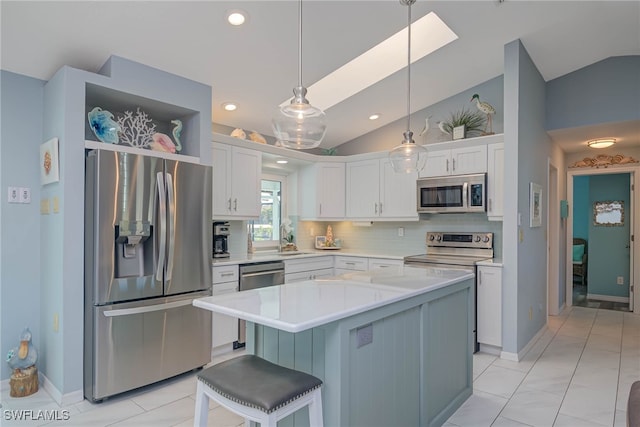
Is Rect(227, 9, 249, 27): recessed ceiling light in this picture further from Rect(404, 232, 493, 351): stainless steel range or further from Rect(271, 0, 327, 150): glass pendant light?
Rect(404, 232, 493, 351): stainless steel range

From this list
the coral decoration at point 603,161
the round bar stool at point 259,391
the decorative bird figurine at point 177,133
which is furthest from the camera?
the coral decoration at point 603,161

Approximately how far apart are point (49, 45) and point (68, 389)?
7.76 feet

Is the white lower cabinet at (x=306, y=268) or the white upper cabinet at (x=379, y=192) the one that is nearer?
the white lower cabinet at (x=306, y=268)

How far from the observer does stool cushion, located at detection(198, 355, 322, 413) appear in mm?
1505

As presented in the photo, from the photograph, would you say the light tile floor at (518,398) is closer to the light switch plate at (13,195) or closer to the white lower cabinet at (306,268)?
the light switch plate at (13,195)

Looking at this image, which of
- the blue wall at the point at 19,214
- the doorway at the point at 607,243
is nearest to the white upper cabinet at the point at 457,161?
the doorway at the point at 607,243

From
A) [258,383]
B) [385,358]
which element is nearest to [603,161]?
[385,358]

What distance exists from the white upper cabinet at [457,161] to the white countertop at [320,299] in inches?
72.1

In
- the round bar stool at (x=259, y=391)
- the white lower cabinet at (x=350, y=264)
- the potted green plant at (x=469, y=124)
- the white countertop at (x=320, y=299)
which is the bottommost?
the round bar stool at (x=259, y=391)

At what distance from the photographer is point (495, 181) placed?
13.0ft

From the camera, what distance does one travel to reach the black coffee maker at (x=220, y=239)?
3883mm

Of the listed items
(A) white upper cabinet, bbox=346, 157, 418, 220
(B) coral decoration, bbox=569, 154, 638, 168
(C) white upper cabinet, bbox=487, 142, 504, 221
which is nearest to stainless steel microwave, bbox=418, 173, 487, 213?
(C) white upper cabinet, bbox=487, 142, 504, 221

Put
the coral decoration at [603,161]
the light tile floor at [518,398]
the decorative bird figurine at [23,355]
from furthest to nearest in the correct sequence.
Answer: the coral decoration at [603,161], the decorative bird figurine at [23,355], the light tile floor at [518,398]

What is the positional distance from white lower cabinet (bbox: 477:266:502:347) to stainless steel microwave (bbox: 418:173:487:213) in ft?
2.27
